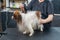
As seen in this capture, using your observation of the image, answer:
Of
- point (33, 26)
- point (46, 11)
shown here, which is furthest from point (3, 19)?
point (33, 26)

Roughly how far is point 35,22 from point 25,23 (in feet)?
0.28

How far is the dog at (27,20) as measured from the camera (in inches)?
51.2

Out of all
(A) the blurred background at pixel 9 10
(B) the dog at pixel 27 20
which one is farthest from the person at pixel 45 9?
(A) the blurred background at pixel 9 10

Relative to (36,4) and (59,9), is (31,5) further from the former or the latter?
(59,9)

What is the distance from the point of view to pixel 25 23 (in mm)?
1334

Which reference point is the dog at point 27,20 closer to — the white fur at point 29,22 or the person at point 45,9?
the white fur at point 29,22

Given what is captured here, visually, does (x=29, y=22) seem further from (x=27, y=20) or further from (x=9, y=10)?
(x=9, y=10)

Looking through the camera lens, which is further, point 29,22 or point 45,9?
point 45,9

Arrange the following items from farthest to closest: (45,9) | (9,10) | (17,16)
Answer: (9,10)
(45,9)
(17,16)

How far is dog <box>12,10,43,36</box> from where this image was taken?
1.30m

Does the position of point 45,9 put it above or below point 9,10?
above

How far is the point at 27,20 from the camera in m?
1.34

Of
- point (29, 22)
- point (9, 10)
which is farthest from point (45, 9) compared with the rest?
point (9, 10)

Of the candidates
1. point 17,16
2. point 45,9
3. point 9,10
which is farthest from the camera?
point 9,10
